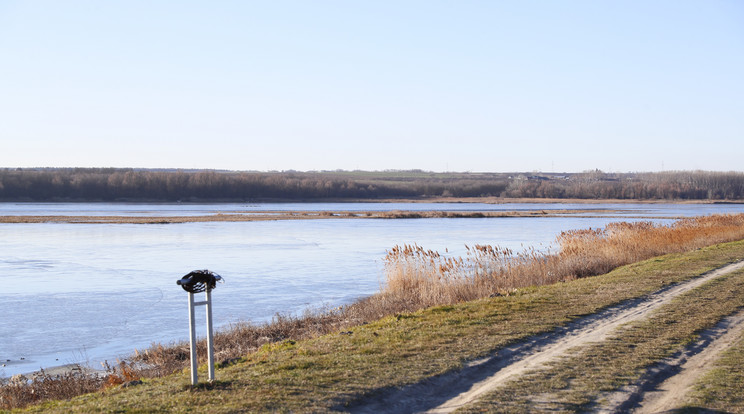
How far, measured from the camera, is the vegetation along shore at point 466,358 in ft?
19.6

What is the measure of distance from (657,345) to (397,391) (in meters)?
3.43

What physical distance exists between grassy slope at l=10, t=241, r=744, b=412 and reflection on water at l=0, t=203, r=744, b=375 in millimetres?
4251

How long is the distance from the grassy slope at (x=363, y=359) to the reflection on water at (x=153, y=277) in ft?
13.9

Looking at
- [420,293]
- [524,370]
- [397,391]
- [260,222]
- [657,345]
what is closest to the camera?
[397,391]

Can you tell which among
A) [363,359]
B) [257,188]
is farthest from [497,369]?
[257,188]

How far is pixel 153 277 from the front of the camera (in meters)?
20.0

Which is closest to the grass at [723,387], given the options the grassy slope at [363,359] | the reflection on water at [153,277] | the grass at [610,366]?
the grass at [610,366]

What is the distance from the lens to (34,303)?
51.6 feet

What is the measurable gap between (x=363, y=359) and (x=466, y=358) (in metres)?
1.09

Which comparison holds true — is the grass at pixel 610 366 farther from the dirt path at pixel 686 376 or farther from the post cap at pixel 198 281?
the post cap at pixel 198 281

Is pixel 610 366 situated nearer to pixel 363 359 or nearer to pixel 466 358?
pixel 466 358

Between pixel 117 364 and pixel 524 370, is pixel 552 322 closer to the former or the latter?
pixel 524 370

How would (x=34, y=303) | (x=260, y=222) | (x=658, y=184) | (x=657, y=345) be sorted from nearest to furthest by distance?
(x=657, y=345) → (x=34, y=303) → (x=260, y=222) → (x=658, y=184)

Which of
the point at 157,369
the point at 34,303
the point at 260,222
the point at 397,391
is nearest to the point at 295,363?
the point at 397,391
